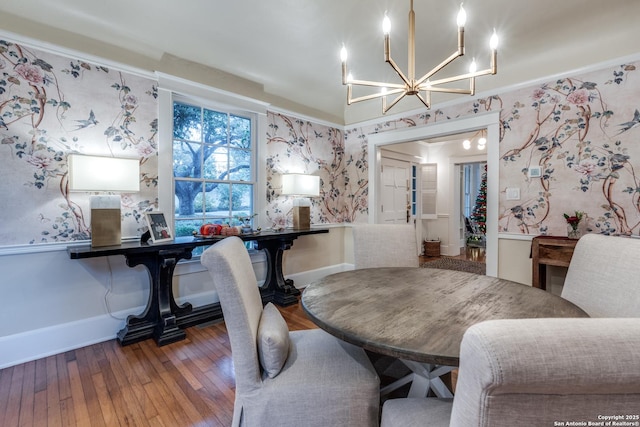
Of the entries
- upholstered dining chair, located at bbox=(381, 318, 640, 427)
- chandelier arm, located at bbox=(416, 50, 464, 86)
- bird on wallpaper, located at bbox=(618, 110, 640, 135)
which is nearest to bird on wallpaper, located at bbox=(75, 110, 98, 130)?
chandelier arm, located at bbox=(416, 50, 464, 86)

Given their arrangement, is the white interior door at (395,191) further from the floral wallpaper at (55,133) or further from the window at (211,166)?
the floral wallpaper at (55,133)

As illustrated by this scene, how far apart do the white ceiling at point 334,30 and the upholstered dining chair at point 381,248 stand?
166cm

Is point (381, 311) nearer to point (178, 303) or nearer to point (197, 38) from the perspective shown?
point (178, 303)

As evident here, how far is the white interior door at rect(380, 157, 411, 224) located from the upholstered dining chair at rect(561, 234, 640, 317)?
362 cm

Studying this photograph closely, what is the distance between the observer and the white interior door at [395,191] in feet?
17.1

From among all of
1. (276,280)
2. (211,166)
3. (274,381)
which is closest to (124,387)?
(274,381)

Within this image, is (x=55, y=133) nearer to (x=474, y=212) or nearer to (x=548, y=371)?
(x=548, y=371)

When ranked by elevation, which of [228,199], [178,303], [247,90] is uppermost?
[247,90]

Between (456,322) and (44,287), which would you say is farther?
(44,287)

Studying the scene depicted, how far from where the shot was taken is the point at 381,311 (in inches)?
48.3

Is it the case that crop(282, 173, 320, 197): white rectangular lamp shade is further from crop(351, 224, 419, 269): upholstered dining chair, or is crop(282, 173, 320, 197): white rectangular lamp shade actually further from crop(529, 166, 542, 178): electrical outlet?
crop(529, 166, 542, 178): electrical outlet

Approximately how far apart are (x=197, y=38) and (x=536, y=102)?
321 cm

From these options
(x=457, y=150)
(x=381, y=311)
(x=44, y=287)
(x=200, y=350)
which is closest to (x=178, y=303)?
(x=200, y=350)

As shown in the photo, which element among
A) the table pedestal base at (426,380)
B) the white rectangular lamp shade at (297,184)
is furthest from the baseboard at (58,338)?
the table pedestal base at (426,380)
